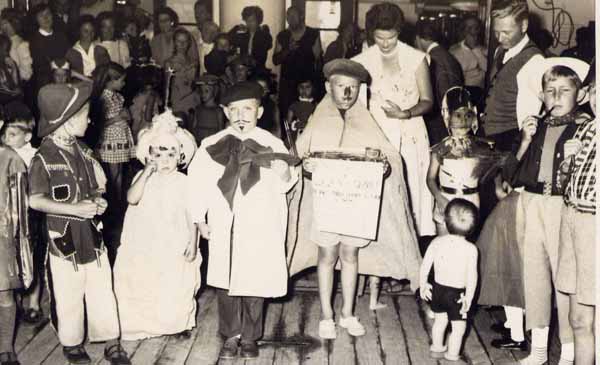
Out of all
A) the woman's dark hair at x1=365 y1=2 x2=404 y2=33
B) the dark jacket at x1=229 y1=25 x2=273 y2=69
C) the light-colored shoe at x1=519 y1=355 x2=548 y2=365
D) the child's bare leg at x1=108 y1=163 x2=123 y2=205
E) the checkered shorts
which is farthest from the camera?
the dark jacket at x1=229 y1=25 x2=273 y2=69

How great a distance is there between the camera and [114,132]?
7555 mm

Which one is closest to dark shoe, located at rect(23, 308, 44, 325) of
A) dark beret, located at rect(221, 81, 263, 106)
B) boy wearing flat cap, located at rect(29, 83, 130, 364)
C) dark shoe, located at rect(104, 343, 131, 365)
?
boy wearing flat cap, located at rect(29, 83, 130, 364)

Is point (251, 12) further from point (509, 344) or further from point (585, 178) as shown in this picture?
point (585, 178)

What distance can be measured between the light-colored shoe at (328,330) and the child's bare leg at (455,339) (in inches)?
30.7

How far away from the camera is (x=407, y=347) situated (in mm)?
5008

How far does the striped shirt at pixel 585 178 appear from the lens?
3.79 metres

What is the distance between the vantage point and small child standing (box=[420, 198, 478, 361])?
4605 millimetres

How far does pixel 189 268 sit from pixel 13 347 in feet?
3.93

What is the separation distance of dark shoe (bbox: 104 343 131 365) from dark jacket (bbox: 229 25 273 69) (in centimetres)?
603

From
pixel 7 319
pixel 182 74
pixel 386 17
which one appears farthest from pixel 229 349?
pixel 182 74

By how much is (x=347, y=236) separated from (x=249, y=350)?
0.97 meters

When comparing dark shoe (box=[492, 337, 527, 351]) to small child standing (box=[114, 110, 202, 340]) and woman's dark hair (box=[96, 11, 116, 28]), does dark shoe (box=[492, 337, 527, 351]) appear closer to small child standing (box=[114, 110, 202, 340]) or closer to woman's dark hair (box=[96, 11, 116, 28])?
small child standing (box=[114, 110, 202, 340])

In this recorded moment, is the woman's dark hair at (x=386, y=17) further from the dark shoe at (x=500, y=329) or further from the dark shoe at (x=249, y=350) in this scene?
the dark shoe at (x=249, y=350)

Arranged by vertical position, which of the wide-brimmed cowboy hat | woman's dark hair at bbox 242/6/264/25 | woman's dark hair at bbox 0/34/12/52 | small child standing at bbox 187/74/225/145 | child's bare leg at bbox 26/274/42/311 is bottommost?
child's bare leg at bbox 26/274/42/311
